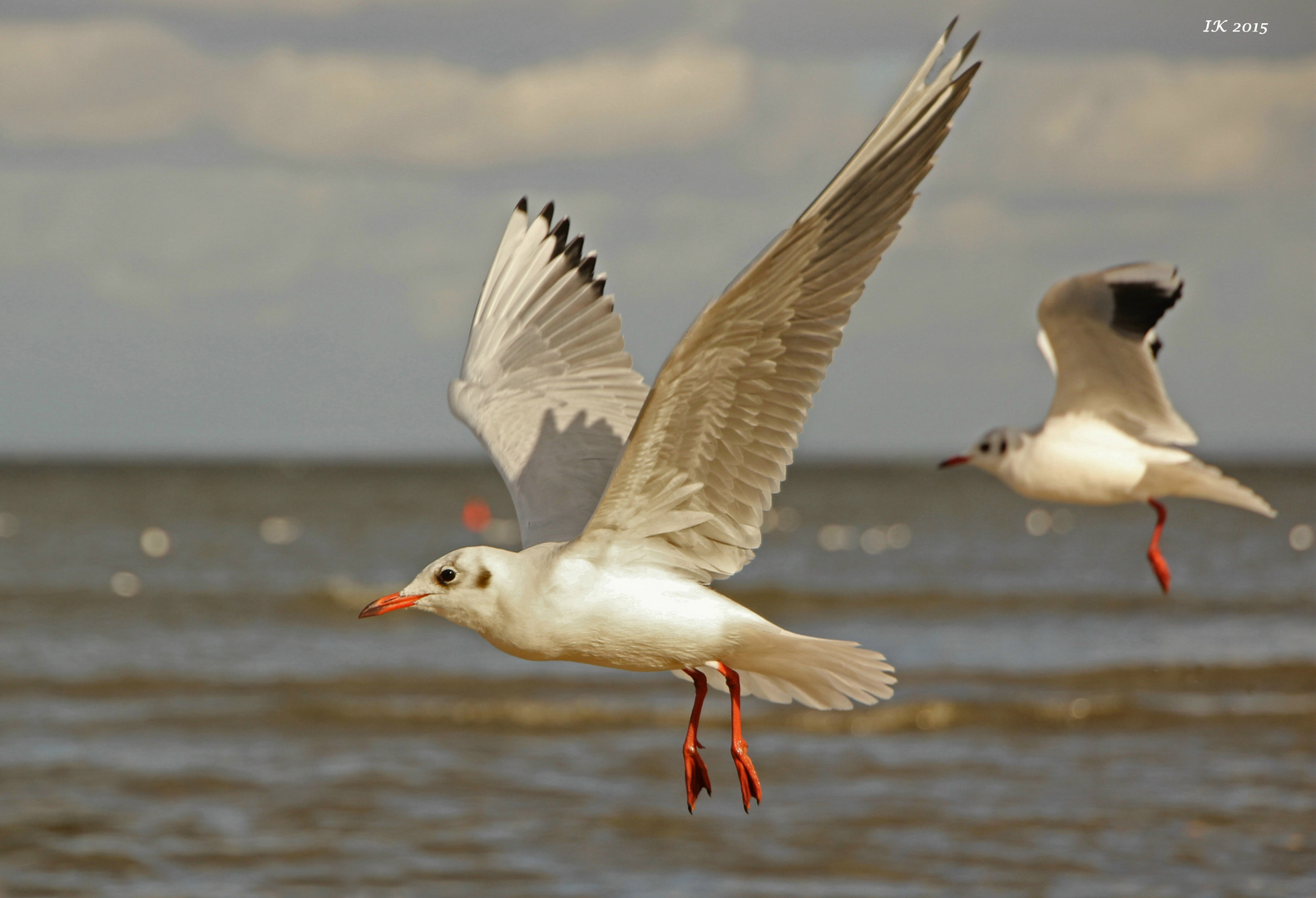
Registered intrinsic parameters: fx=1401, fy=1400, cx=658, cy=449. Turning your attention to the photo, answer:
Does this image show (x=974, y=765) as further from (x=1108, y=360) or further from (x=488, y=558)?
(x=488, y=558)

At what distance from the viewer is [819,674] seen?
4129 millimetres

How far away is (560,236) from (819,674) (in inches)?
87.0

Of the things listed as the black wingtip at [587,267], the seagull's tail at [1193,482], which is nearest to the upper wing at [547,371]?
the black wingtip at [587,267]

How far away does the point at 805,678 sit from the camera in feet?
13.7

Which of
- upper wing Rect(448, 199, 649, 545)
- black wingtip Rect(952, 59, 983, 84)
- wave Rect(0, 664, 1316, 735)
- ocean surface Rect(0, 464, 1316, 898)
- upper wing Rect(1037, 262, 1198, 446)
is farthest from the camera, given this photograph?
wave Rect(0, 664, 1316, 735)

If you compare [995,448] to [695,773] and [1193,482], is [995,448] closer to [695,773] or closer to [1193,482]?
[1193,482]

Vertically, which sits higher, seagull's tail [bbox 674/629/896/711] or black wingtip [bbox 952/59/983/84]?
black wingtip [bbox 952/59/983/84]

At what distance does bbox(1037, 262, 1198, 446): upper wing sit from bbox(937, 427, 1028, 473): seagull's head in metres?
0.32

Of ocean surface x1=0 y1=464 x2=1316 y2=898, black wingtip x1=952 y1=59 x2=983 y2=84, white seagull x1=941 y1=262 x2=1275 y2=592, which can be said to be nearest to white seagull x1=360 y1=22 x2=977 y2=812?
black wingtip x1=952 y1=59 x2=983 y2=84

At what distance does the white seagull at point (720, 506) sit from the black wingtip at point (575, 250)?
1.50 m

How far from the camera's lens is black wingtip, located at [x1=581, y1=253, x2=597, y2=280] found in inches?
215

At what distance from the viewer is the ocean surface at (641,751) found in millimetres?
10211

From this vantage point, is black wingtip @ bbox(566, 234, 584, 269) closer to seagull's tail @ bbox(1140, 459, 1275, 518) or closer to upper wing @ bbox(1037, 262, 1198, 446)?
upper wing @ bbox(1037, 262, 1198, 446)

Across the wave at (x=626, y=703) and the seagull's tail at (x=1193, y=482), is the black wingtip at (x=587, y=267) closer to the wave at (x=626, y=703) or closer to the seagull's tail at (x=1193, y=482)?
the seagull's tail at (x=1193, y=482)
